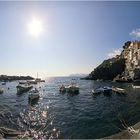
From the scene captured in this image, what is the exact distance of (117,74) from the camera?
15175 cm

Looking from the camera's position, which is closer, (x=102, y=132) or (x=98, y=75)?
(x=102, y=132)

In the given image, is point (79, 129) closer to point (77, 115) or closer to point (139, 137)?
point (77, 115)

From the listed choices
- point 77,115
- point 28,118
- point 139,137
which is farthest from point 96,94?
point 139,137

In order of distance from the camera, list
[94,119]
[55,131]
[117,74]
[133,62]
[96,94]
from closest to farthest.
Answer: [55,131]
[94,119]
[96,94]
[133,62]
[117,74]

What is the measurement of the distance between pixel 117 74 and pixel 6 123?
12742 centimetres

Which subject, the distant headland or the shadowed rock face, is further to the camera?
the shadowed rock face

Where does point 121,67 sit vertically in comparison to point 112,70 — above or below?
above

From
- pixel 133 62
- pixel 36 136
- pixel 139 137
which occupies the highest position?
pixel 133 62

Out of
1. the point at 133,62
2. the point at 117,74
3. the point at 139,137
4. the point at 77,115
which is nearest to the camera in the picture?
the point at 139,137

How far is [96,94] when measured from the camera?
6881 centimetres

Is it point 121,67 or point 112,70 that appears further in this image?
point 112,70

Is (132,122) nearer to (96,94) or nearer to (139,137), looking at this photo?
(139,137)

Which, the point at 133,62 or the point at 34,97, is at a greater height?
the point at 133,62

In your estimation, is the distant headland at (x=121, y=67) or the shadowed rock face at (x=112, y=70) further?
the shadowed rock face at (x=112, y=70)
